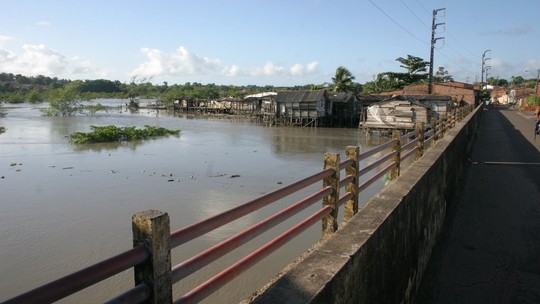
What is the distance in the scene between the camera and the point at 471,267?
5.87 m

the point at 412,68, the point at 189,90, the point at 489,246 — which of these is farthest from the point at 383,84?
the point at 189,90

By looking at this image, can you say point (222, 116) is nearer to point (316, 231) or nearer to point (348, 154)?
point (316, 231)

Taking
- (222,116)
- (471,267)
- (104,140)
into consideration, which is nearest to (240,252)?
(471,267)

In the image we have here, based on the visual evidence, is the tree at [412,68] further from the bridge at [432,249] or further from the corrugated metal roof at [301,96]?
the bridge at [432,249]

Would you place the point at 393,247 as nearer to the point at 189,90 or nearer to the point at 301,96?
the point at 301,96

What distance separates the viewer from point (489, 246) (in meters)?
6.54

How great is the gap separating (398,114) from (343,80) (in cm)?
2761

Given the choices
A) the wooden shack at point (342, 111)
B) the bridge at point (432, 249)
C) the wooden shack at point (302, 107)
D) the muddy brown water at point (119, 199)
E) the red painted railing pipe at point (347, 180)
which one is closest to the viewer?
the bridge at point (432, 249)

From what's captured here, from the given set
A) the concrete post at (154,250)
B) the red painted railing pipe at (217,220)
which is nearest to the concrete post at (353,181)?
the red painted railing pipe at (217,220)

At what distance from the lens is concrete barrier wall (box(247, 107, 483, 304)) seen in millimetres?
2555

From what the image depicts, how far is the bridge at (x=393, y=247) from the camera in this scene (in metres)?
1.85

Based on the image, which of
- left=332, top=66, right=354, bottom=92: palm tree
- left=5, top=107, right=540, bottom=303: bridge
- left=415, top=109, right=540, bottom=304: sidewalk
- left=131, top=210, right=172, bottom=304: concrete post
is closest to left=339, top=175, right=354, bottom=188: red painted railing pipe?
left=5, top=107, right=540, bottom=303: bridge

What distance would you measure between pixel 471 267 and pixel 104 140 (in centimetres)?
2776

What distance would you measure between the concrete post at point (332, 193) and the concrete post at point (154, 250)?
242 centimetres
